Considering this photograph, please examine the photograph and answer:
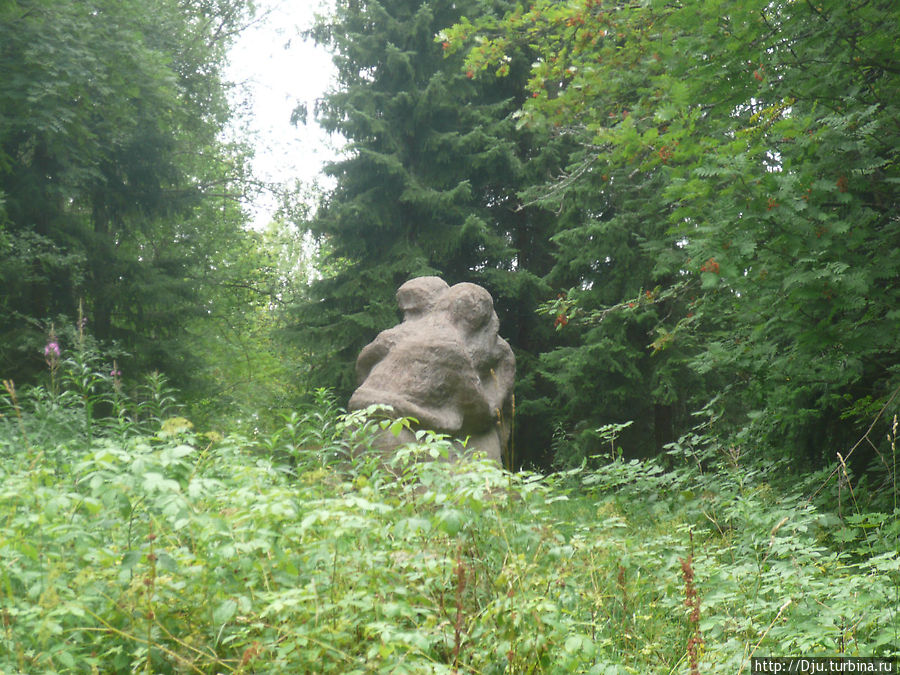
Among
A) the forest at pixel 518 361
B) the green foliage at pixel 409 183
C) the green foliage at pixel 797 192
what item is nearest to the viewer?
the forest at pixel 518 361

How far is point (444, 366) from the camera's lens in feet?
24.1

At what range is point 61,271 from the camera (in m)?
12.8

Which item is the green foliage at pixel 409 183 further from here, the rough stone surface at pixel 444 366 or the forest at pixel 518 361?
the rough stone surface at pixel 444 366

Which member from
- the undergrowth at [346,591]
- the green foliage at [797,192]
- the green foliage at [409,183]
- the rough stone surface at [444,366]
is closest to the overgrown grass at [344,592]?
the undergrowth at [346,591]

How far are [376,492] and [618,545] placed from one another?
121 cm

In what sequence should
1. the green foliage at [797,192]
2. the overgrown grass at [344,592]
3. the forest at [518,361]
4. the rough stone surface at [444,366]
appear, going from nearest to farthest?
the overgrown grass at [344,592] → the forest at [518,361] → the green foliage at [797,192] → the rough stone surface at [444,366]

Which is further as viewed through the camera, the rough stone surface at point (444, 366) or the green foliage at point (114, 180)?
the green foliage at point (114, 180)

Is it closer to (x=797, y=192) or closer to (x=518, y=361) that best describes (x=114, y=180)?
(x=518, y=361)

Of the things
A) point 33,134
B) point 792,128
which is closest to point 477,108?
point 33,134

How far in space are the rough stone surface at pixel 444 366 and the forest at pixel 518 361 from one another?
2.70 ft

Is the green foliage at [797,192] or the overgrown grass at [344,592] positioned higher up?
the green foliage at [797,192]

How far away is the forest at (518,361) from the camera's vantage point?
241cm

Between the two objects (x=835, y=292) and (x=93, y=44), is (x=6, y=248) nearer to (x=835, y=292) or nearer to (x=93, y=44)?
(x=93, y=44)

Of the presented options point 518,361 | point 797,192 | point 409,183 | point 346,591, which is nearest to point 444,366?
point 797,192
